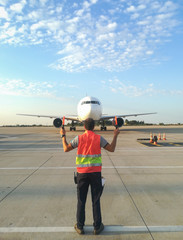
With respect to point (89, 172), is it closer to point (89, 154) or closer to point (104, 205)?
point (89, 154)

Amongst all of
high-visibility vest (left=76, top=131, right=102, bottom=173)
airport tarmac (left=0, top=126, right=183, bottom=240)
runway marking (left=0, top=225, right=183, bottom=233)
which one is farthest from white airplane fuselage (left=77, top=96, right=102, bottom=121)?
→ runway marking (left=0, top=225, right=183, bottom=233)

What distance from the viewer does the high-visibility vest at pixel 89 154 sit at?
271 centimetres

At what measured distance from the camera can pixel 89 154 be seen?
2771 millimetres

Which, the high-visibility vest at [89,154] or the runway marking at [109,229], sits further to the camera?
the high-visibility vest at [89,154]

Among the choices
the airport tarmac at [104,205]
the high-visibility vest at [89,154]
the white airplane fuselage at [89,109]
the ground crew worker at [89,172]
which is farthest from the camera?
the white airplane fuselage at [89,109]

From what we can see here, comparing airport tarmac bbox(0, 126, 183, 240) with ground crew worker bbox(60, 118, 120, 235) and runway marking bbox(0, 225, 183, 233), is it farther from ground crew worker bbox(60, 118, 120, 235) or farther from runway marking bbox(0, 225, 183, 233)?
ground crew worker bbox(60, 118, 120, 235)

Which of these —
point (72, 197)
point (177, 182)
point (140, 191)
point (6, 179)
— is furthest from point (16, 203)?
point (177, 182)

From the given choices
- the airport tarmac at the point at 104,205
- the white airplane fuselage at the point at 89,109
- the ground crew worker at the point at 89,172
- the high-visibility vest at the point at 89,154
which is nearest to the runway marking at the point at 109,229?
the airport tarmac at the point at 104,205

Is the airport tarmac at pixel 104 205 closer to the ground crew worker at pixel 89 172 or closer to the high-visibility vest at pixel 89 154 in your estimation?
the ground crew worker at pixel 89 172

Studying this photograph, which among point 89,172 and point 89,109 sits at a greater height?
point 89,109

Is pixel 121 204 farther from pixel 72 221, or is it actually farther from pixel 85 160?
pixel 85 160

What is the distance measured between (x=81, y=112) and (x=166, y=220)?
1611 centimetres

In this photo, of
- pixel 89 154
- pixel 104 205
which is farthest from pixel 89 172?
pixel 104 205

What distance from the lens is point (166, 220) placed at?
9.02 feet
